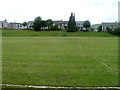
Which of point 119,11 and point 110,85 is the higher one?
point 119,11

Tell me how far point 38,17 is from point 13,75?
81.7m

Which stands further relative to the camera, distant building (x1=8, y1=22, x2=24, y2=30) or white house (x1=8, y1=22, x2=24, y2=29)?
distant building (x1=8, y1=22, x2=24, y2=30)

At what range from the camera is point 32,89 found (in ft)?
15.8

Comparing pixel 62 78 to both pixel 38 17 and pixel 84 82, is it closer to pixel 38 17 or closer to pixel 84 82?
pixel 84 82

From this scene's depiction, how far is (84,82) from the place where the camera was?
5.50m

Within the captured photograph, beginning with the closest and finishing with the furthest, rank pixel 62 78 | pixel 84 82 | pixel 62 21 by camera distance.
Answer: pixel 84 82, pixel 62 78, pixel 62 21

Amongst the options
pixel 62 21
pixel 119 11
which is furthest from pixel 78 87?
pixel 62 21

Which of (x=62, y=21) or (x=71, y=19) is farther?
(x=62, y=21)

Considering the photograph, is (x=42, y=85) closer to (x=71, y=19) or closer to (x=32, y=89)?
(x=32, y=89)

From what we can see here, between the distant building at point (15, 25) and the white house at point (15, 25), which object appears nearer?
the white house at point (15, 25)

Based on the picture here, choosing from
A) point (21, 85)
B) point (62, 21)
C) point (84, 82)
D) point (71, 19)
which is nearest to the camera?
point (21, 85)

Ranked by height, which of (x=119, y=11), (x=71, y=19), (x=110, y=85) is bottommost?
(x=110, y=85)

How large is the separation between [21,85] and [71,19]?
79.6 meters

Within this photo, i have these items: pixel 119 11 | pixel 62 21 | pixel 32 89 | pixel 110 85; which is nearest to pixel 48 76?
pixel 32 89
